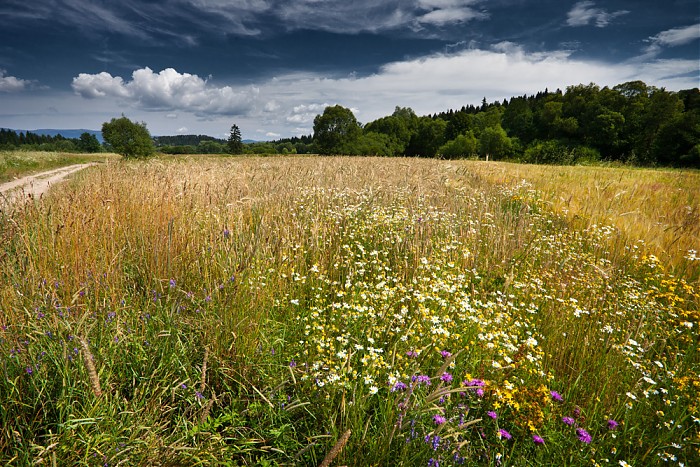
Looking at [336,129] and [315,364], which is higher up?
[336,129]

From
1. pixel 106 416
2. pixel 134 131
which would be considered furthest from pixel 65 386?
pixel 134 131

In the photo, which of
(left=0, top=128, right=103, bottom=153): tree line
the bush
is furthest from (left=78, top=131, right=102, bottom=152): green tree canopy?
the bush

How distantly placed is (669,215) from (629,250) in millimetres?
2966

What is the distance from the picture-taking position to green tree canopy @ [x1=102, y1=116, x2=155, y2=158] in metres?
35.0

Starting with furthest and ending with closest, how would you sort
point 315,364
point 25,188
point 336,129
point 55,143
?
point 55,143 < point 336,129 < point 25,188 < point 315,364

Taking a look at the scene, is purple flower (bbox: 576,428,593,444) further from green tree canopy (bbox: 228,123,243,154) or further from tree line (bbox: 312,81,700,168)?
green tree canopy (bbox: 228,123,243,154)

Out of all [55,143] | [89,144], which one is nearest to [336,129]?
[89,144]

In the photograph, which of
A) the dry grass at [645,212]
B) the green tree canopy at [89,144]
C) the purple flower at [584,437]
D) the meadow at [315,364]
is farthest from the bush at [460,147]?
the green tree canopy at [89,144]

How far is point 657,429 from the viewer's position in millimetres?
2107

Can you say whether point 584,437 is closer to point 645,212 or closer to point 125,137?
point 645,212

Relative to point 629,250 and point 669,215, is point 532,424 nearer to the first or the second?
point 629,250

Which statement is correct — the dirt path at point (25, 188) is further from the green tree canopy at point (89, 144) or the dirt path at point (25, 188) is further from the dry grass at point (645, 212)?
the green tree canopy at point (89, 144)

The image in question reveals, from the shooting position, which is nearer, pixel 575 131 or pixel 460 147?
pixel 460 147

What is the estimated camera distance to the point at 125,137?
3566 cm
